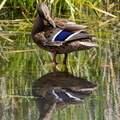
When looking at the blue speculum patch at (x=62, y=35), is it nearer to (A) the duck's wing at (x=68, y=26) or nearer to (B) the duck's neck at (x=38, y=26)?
(A) the duck's wing at (x=68, y=26)

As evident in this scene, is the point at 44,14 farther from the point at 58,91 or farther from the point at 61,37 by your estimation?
the point at 58,91

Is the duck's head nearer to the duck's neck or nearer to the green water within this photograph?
the duck's neck

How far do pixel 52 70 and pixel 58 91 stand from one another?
1.04m

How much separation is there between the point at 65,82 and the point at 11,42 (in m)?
2.42

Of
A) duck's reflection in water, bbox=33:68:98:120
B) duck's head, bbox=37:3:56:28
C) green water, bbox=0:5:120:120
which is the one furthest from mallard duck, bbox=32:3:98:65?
duck's reflection in water, bbox=33:68:98:120

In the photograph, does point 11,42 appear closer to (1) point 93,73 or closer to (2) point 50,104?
(1) point 93,73

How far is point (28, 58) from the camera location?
18.4 ft

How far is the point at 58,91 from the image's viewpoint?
407 centimetres

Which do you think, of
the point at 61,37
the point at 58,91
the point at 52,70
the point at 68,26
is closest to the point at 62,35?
the point at 61,37

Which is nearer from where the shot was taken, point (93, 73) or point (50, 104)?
point (50, 104)

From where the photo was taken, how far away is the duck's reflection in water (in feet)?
11.8

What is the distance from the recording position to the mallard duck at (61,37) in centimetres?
541

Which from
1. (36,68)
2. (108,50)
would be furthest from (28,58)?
(108,50)

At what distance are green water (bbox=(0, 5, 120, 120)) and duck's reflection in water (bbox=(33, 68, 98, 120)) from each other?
2.1 inches
